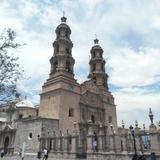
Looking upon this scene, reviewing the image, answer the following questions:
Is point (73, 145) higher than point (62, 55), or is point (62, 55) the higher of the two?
point (62, 55)

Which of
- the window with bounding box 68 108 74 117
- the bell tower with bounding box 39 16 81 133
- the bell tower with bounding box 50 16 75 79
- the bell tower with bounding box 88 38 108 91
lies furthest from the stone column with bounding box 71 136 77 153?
the bell tower with bounding box 88 38 108 91

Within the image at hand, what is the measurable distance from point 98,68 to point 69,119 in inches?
544


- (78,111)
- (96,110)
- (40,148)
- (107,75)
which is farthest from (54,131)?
(107,75)

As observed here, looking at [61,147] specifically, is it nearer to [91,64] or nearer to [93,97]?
[93,97]

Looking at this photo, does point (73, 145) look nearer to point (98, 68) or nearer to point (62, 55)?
point (62, 55)

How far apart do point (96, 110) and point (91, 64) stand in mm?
9753

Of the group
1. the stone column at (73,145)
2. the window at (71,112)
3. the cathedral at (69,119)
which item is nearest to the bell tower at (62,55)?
the cathedral at (69,119)

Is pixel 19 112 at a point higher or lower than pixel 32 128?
higher

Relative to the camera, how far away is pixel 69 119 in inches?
1249

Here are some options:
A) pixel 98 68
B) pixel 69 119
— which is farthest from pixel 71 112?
pixel 98 68

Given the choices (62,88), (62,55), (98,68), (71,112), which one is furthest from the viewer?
(98,68)

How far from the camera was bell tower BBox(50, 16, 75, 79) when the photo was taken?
113 feet

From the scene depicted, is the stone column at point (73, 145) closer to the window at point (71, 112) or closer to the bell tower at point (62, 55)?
the window at point (71, 112)

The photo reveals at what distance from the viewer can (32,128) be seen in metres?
30.0
